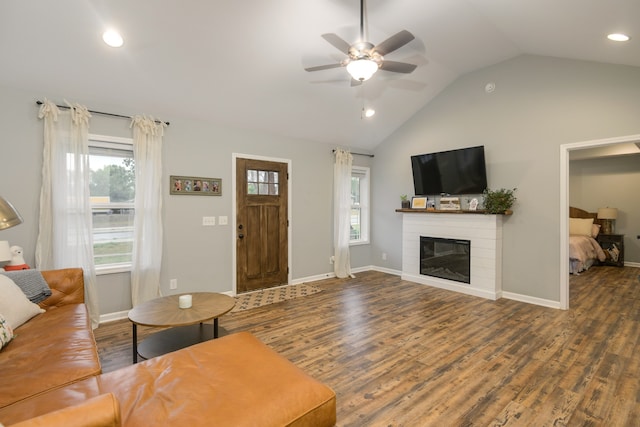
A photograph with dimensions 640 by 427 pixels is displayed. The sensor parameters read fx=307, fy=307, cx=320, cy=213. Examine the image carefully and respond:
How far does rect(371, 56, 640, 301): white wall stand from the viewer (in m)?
3.60

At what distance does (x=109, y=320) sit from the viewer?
3.62 m

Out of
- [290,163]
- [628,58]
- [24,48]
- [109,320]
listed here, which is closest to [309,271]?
[290,163]

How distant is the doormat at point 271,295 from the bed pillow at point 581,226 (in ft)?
19.5

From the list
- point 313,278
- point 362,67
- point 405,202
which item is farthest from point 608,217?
point 362,67

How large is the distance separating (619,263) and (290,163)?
23.4ft

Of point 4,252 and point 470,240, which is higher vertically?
point 4,252

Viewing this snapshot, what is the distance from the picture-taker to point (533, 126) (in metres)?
4.18

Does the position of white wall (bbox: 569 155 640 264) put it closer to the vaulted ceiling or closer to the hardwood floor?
the hardwood floor

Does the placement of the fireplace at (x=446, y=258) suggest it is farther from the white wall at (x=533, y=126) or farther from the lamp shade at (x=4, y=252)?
the lamp shade at (x=4, y=252)

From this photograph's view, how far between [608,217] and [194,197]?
8156mm

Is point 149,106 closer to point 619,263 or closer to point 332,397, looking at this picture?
point 332,397

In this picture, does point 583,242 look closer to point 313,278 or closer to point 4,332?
point 313,278

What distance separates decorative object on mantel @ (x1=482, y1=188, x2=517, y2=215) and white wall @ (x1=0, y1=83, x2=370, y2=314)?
8.39 ft

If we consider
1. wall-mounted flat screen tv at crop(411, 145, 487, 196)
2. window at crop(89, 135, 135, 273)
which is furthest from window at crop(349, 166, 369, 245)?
window at crop(89, 135, 135, 273)
